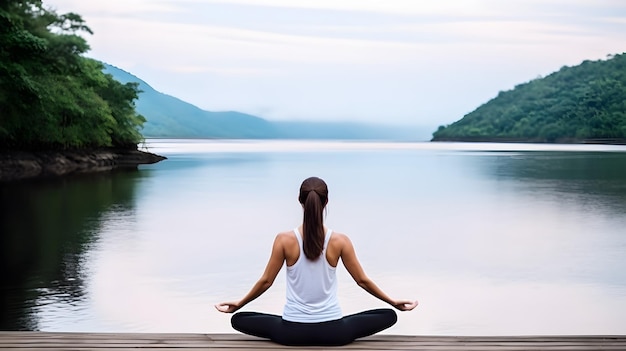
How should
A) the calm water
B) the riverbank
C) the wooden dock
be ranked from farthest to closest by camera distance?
the riverbank → the calm water → the wooden dock

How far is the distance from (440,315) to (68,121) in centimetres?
5453

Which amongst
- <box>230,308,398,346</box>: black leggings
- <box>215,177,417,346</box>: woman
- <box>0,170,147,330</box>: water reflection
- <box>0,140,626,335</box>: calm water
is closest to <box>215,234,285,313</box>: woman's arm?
<box>215,177,417,346</box>: woman

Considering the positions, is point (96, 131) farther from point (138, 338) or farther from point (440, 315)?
point (138, 338)

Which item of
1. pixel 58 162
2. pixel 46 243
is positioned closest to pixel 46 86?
pixel 58 162

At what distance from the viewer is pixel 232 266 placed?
16828 millimetres

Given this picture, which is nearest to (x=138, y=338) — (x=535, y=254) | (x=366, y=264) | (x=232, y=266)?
(x=232, y=266)

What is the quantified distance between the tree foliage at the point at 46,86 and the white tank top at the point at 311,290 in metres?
39.1

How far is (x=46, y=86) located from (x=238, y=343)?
46155mm

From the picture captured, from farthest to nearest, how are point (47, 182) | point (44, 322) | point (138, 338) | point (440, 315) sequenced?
point (47, 182) < point (440, 315) < point (44, 322) < point (138, 338)

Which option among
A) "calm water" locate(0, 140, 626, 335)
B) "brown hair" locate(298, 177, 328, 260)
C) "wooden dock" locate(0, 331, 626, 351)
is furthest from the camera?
"calm water" locate(0, 140, 626, 335)

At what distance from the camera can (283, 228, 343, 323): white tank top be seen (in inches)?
234

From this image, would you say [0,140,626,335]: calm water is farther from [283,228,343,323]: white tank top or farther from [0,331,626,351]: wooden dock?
[283,228,343,323]: white tank top

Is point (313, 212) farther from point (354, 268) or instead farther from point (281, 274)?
point (281, 274)

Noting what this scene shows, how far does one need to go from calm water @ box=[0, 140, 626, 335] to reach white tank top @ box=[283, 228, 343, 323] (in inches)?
216
